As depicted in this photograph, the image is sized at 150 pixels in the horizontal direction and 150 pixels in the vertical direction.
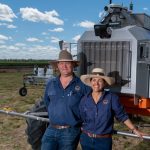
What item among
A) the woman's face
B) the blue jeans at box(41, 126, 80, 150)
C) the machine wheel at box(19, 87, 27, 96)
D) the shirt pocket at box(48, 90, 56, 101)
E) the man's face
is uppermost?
the man's face

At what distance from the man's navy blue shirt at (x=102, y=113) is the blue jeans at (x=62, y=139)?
27 centimetres

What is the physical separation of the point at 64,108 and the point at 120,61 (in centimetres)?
217

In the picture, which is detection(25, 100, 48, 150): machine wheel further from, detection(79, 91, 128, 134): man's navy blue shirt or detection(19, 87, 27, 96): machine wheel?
detection(19, 87, 27, 96): machine wheel

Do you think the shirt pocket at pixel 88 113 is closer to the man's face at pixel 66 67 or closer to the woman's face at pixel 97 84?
the woman's face at pixel 97 84

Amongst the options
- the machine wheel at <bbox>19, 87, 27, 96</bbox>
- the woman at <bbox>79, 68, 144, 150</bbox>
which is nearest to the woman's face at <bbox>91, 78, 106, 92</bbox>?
the woman at <bbox>79, 68, 144, 150</bbox>

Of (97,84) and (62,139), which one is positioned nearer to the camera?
(97,84)

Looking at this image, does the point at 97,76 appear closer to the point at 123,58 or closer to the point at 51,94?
the point at 51,94

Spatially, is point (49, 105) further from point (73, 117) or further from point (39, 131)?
point (39, 131)

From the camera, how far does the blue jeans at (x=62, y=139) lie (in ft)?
14.0

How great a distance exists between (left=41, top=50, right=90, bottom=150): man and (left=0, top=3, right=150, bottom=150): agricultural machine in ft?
4.39

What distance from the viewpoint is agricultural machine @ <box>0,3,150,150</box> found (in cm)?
590

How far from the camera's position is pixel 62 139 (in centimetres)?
430

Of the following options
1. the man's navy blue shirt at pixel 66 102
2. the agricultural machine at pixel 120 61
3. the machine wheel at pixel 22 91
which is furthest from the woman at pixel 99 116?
the machine wheel at pixel 22 91

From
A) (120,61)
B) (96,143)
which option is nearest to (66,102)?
(96,143)
